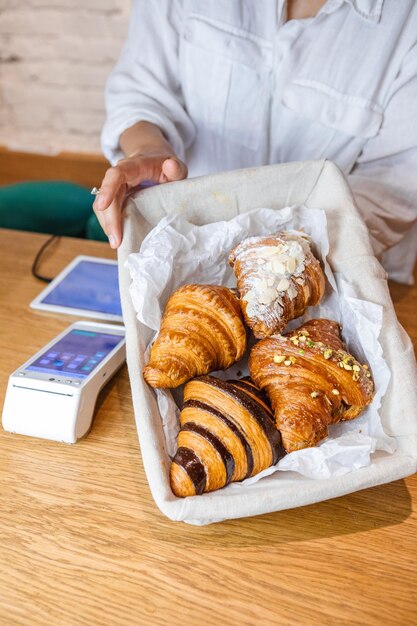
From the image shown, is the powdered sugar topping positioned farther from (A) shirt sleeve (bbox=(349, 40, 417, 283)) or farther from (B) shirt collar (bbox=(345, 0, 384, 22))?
(B) shirt collar (bbox=(345, 0, 384, 22))

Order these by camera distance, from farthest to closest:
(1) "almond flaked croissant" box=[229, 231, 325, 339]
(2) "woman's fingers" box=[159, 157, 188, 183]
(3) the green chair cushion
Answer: (3) the green chair cushion → (2) "woman's fingers" box=[159, 157, 188, 183] → (1) "almond flaked croissant" box=[229, 231, 325, 339]

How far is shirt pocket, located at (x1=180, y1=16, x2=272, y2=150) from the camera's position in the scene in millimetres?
930

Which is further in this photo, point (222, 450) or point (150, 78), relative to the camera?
point (150, 78)

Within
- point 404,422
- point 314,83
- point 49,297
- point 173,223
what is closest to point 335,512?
point 404,422

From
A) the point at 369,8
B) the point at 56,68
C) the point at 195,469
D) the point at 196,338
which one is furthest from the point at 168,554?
the point at 56,68

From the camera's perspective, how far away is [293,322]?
2.35ft

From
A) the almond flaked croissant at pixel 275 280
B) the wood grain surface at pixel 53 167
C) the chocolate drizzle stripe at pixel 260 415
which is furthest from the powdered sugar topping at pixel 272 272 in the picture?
the wood grain surface at pixel 53 167

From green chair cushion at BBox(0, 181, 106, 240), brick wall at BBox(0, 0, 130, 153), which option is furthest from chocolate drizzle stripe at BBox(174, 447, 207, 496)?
brick wall at BBox(0, 0, 130, 153)

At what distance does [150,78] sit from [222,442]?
2.46 feet

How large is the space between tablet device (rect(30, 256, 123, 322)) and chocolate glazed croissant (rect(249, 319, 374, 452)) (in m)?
0.33

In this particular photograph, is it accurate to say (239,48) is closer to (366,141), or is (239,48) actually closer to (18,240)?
(366,141)

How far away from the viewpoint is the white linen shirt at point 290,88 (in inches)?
34.6

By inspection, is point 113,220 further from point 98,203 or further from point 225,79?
point 225,79

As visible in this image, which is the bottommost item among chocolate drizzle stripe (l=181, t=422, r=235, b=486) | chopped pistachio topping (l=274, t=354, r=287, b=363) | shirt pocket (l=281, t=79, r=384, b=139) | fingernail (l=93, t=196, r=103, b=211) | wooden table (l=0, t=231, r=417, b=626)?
wooden table (l=0, t=231, r=417, b=626)
